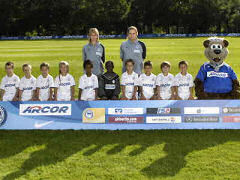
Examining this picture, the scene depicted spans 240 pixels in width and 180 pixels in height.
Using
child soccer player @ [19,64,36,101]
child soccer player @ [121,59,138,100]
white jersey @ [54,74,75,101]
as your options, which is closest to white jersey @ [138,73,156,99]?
child soccer player @ [121,59,138,100]

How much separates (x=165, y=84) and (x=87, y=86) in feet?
5.76

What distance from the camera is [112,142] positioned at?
17.5ft

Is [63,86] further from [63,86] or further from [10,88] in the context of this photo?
[10,88]

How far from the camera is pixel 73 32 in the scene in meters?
63.6

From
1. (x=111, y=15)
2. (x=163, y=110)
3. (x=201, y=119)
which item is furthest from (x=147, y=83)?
(x=111, y=15)

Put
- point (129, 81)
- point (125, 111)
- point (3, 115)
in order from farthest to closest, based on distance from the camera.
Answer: point (129, 81) → point (3, 115) → point (125, 111)

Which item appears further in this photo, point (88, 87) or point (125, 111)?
point (88, 87)

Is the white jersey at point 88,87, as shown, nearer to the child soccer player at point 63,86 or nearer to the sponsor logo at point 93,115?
the child soccer player at point 63,86

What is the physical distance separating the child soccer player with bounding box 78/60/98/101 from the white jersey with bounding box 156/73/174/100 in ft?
4.67

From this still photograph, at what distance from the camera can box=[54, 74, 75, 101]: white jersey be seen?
673 centimetres

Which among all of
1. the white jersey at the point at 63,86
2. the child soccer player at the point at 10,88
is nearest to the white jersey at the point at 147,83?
the white jersey at the point at 63,86

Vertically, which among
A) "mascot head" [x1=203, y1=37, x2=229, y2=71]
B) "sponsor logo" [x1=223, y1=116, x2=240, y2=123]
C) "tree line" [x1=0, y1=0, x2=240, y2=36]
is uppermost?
"tree line" [x1=0, y1=0, x2=240, y2=36]

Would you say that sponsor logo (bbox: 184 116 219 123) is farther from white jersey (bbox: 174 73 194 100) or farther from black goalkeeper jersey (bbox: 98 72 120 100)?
black goalkeeper jersey (bbox: 98 72 120 100)

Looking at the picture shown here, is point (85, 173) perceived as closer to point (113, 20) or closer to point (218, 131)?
point (218, 131)
